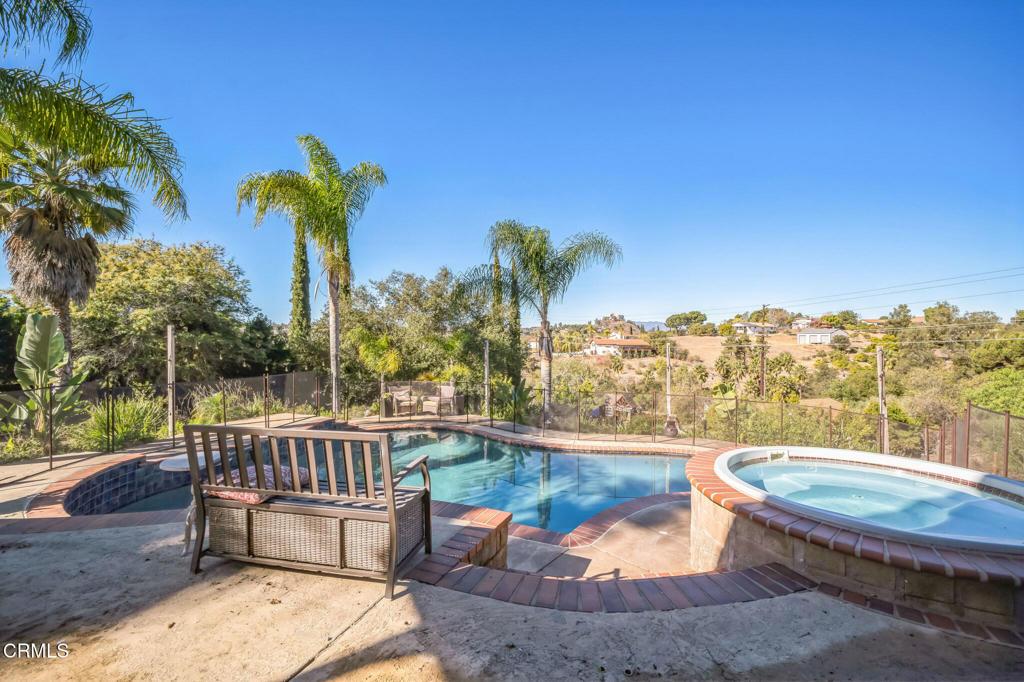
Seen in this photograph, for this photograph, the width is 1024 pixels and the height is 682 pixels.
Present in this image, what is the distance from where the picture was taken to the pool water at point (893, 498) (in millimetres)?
3586

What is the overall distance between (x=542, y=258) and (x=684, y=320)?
42.9m

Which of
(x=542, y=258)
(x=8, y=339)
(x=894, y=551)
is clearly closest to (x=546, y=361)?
(x=542, y=258)

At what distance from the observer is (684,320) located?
2040 inches

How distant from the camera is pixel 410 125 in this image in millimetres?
12516

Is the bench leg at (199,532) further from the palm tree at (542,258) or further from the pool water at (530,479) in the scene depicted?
the palm tree at (542,258)

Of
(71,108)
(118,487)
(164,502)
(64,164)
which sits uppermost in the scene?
(64,164)

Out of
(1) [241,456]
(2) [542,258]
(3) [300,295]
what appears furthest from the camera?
(3) [300,295]

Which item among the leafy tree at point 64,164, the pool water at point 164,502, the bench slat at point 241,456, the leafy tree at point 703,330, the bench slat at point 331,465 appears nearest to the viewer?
the bench slat at point 331,465

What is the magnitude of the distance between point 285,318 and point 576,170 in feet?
44.4

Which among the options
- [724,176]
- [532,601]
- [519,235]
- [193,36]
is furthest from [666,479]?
[724,176]

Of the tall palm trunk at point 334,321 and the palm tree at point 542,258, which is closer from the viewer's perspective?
the tall palm trunk at point 334,321

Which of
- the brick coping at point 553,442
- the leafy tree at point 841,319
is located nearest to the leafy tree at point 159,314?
the brick coping at point 553,442

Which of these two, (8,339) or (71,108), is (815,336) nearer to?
(71,108)

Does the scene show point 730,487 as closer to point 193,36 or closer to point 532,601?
point 532,601
